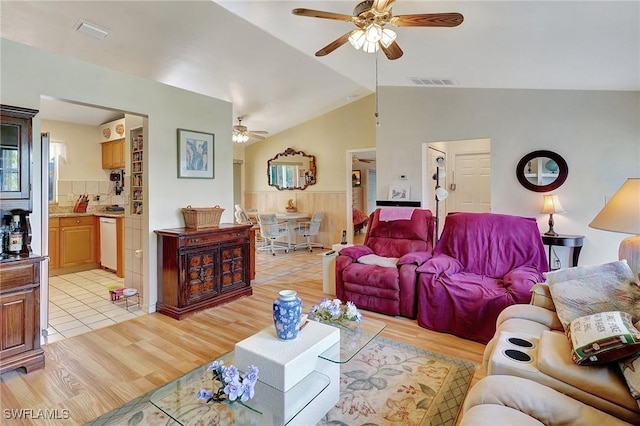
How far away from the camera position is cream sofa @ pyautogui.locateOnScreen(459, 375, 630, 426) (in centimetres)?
118

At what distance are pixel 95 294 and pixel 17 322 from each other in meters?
1.96

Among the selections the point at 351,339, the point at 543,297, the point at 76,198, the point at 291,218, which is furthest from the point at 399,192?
the point at 76,198

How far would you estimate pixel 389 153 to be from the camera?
5.26 meters

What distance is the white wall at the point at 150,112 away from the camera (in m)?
2.60

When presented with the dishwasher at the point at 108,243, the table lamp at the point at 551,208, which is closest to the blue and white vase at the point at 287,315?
the table lamp at the point at 551,208

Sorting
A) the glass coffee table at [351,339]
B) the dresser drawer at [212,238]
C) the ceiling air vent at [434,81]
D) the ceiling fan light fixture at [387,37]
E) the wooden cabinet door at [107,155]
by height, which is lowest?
the glass coffee table at [351,339]

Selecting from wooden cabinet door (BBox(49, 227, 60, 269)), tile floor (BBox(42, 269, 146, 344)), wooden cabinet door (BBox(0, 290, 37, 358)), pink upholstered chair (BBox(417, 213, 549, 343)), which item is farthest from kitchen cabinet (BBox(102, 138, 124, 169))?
pink upholstered chair (BBox(417, 213, 549, 343))

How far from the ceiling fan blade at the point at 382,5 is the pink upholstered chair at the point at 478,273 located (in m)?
2.19

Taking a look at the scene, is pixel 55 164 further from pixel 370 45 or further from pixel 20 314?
pixel 370 45

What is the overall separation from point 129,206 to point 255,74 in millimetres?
2496

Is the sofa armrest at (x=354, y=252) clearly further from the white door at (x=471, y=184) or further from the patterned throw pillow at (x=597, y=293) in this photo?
the white door at (x=471, y=184)

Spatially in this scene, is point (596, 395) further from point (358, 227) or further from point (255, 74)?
point (358, 227)

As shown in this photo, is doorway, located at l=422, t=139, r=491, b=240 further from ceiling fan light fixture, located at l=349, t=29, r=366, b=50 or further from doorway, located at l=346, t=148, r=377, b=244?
ceiling fan light fixture, located at l=349, t=29, r=366, b=50

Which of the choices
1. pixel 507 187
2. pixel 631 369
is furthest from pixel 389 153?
pixel 631 369
